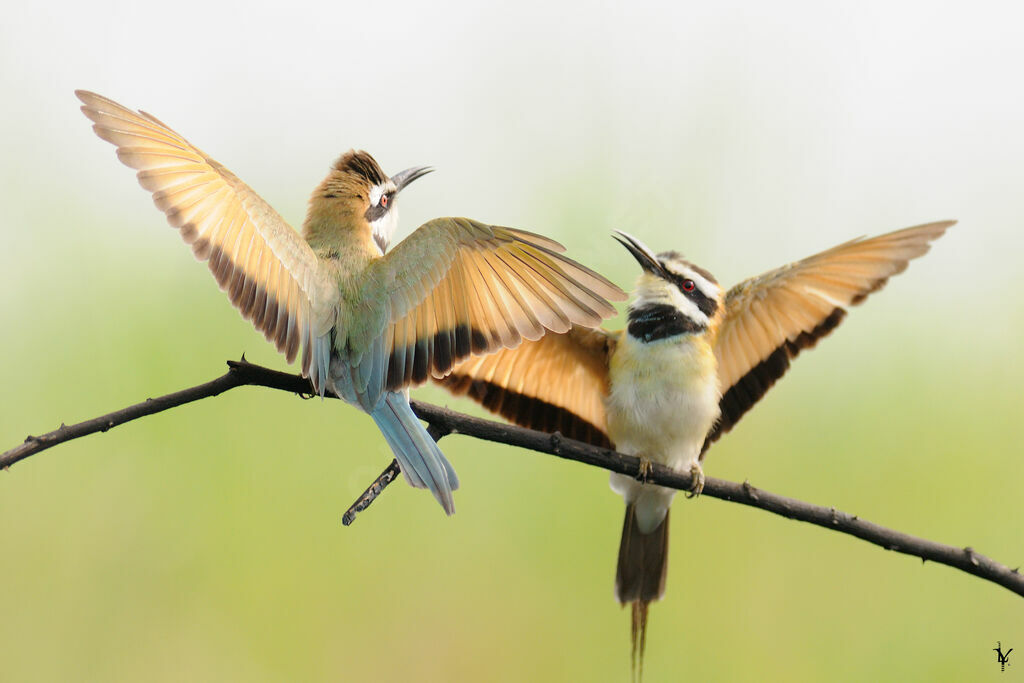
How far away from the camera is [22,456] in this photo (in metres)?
0.96

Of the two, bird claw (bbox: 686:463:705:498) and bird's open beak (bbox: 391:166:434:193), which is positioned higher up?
bird's open beak (bbox: 391:166:434:193)

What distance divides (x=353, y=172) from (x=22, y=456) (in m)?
0.67

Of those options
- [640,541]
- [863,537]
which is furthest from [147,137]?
[640,541]

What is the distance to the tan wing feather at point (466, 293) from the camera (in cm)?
108

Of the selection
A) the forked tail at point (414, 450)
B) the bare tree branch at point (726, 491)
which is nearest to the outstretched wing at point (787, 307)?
the bare tree branch at point (726, 491)

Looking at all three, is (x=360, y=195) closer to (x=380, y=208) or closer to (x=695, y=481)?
(x=380, y=208)

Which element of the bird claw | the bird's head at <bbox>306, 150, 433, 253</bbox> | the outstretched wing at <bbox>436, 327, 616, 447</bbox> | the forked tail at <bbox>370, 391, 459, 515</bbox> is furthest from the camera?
the outstretched wing at <bbox>436, 327, 616, 447</bbox>

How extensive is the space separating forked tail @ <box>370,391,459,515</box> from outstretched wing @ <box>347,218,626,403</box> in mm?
33

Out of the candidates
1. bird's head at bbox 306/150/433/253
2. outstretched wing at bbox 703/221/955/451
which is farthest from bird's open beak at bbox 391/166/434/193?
outstretched wing at bbox 703/221/955/451

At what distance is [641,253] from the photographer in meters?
1.71

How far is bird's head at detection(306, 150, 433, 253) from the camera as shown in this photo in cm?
134

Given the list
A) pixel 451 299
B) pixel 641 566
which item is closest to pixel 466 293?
pixel 451 299

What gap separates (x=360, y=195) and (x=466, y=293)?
33 cm

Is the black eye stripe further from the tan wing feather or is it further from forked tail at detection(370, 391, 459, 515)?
forked tail at detection(370, 391, 459, 515)
